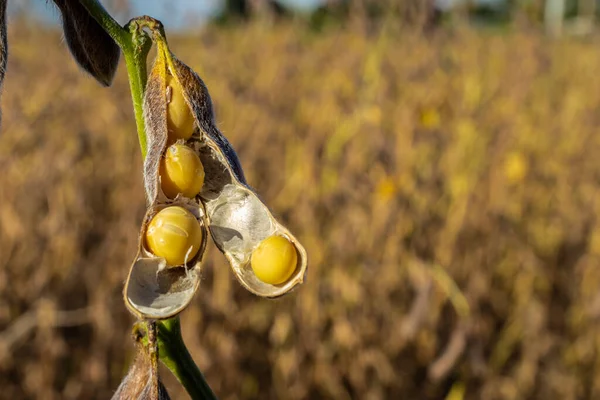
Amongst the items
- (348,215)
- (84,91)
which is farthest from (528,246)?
(84,91)

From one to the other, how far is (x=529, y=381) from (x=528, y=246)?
606 mm

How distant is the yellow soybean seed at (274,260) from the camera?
0.57m

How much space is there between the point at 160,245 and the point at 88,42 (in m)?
0.23

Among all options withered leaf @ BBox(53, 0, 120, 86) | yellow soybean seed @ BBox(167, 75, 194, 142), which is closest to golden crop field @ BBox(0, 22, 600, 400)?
withered leaf @ BBox(53, 0, 120, 86)

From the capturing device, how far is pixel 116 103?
10.5ft

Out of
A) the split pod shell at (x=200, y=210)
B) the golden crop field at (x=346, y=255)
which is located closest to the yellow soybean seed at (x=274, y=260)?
the split pod shell at (x=200, y=210)

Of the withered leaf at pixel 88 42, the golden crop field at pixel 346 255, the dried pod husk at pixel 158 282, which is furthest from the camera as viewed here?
the golden crop field at pixel 346 255

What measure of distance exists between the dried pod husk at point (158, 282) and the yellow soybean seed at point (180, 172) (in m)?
0.01

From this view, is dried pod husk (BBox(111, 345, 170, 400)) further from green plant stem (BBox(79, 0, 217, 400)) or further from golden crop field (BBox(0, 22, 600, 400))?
golden crop field (BBox(0, 22, 600, 400))

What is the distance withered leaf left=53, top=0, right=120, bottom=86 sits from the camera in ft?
2.08

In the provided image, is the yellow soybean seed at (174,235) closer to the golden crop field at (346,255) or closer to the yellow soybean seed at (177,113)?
the yellow soybean seed at (177,113)

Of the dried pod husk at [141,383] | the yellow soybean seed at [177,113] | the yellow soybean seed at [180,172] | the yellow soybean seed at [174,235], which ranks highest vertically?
the yellow soybean seed at [177,113]

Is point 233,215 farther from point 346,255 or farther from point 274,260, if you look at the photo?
point 346,255

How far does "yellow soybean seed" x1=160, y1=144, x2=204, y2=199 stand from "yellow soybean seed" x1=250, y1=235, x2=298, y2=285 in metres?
0.07
